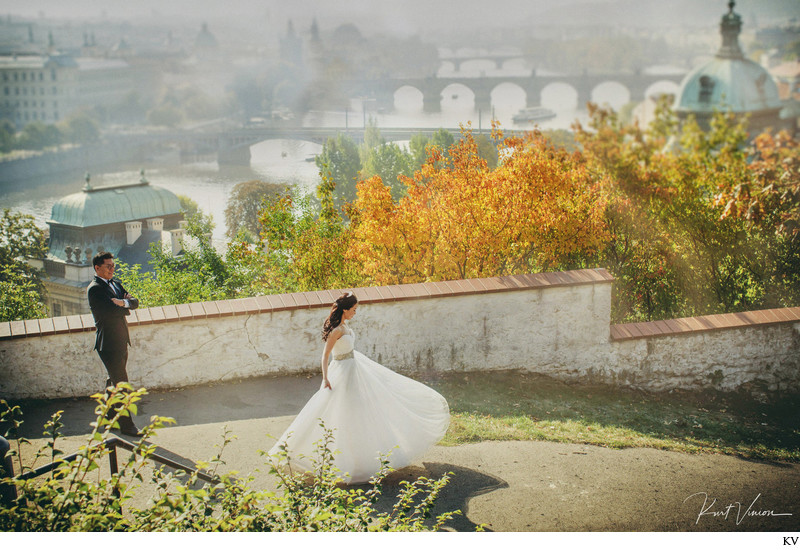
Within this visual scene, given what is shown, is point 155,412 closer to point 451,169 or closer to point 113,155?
point 451,169

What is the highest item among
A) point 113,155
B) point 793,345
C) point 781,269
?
point 113,155

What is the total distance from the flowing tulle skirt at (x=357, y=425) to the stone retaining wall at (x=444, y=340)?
1.04 metres

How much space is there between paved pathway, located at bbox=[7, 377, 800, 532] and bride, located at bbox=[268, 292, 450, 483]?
0.53 ft

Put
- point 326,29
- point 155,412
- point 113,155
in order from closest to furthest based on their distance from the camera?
point 155,412 < point 326,29 < point 113,155

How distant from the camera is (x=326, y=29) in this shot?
5.62 metres

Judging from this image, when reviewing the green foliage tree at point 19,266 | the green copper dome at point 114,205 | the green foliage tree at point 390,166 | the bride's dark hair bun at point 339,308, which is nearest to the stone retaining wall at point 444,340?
the bride's dark hair bun at point 339,308

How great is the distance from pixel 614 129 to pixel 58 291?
717 cm

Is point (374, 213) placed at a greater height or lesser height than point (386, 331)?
greater

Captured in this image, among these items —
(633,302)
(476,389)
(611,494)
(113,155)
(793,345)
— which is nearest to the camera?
(611,494)

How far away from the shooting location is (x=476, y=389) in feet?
14.5

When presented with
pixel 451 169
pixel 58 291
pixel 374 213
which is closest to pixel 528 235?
pixel 451 169

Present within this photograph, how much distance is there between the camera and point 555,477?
3.45 meters

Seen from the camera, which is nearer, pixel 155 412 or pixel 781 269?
pixel 155 412

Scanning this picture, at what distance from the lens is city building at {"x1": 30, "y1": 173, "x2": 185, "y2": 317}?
7781mm
